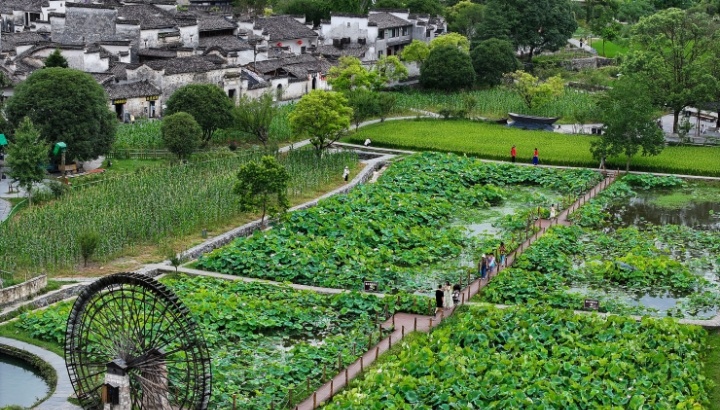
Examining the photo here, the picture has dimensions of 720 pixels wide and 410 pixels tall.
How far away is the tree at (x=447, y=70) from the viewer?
74250mm

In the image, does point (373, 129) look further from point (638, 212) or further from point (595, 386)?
point (595, 386)

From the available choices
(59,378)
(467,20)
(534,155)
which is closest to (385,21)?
(467,20)

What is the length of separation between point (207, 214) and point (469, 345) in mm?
15829

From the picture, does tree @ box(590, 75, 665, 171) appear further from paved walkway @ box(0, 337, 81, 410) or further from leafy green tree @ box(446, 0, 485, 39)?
leafy green tree @ box(446, 0, 485, 39)

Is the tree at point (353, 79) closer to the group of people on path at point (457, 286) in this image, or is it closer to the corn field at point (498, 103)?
the corn field at point (498, 103)

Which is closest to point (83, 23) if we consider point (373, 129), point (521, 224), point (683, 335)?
point (373, 129)

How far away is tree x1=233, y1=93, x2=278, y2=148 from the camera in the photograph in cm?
5647

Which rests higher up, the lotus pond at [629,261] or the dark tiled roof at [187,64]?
the dark tiled roof at [187,64]

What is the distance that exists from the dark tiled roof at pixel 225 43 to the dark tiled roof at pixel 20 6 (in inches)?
538

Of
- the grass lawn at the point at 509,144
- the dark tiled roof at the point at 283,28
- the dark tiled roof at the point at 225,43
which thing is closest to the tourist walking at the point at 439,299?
the grass lawn at the point at 509,144

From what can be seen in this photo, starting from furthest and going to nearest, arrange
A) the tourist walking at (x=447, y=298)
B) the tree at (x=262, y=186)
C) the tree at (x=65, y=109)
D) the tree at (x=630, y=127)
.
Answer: the tree at (x=630, y=127)
the tree at (x=65, y=109)
the tree at (x=262, y=186)
the tourist walking at (x=447, y=298)

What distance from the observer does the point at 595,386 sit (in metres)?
26.3

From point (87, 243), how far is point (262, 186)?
7.70 metres

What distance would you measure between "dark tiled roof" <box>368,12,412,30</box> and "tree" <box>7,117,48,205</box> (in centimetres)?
4250
